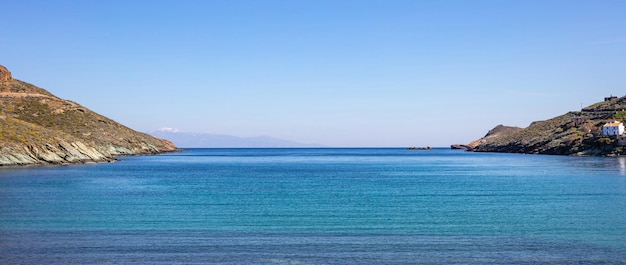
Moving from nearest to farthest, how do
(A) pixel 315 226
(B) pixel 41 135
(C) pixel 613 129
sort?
(A) pixel 315 226 < (B) pixel 41 135 < (C) pixel 613 129

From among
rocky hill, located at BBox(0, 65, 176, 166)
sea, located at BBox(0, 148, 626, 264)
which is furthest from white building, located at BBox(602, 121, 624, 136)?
rocky hill, located at BBox(0, 65, 176, 166)

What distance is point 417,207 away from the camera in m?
51.2

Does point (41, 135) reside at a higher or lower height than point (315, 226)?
higher

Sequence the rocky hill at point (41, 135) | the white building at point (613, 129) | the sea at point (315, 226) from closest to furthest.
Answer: the sea at point (315, 226), the rocky hill at point (41, 135), the white building at point (613, 129)

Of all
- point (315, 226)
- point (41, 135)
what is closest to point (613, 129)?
point (41, 135)

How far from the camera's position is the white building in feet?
552

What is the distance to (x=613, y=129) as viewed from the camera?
17025cm

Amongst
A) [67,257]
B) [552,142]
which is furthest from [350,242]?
[552,142]

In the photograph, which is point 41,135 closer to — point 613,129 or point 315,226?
point 315,226

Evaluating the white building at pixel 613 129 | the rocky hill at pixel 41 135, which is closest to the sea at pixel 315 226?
the rocky hill at pixel 41 135

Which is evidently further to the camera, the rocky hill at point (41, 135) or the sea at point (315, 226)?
the rocky hill at point (41, 135)

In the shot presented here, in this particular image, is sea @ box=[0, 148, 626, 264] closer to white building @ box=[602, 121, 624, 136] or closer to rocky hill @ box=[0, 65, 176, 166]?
rocky hill @ box=[0, 65, 176, 166]

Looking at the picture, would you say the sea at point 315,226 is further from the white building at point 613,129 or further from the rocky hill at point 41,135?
the white building at point 613,129

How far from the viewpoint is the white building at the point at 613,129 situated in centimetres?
16838
